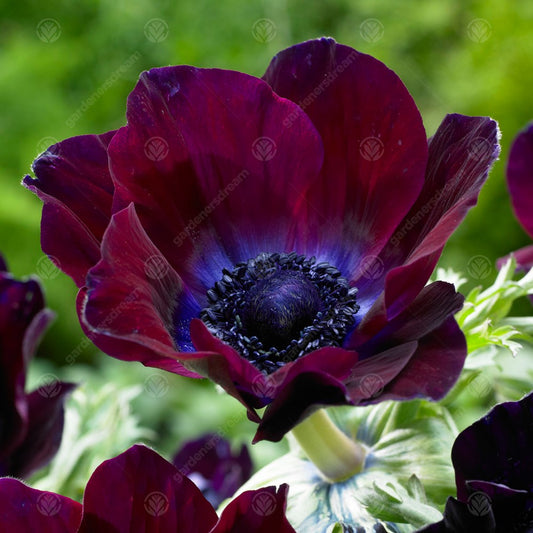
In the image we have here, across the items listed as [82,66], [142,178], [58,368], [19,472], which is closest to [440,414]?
[142,178]

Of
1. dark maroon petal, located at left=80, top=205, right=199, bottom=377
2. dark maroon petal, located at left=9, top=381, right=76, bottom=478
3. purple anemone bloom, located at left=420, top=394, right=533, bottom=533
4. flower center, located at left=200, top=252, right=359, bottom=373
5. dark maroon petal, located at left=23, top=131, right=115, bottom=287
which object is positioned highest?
dark maroon petal, located at left=23, top=131, right=115, bottom=287

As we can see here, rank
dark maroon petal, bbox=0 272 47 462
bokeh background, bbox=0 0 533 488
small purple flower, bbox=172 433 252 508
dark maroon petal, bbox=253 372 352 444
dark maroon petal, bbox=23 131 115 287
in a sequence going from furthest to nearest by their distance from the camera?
bokeh background, bbox=0 0 533 488 < small purple flower, bbox=172 433 252 508 < dark maroon petal, bbox=0 272 47 462 < dark maroon petal, bbox=23 131 115 287 < dark maroon petal, bbox=253 372 352 444

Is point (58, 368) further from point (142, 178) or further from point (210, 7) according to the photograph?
point (142, 178)

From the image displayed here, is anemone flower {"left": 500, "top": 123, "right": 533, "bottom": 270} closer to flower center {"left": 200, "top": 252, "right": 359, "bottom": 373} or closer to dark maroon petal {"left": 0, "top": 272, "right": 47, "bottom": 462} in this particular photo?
flower center {"left": 200, "top": 252, "right": 359, "bottom": 373}

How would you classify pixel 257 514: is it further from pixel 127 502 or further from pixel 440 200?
pixel 440 200

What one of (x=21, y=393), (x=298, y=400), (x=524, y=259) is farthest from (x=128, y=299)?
(x=524, y=259)

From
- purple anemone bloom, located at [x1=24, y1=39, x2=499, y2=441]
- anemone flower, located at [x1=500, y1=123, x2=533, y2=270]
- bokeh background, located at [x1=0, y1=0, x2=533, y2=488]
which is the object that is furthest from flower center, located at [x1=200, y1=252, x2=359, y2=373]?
bokeh background, located at [x1=0, y1=0, x2=533, y2=488]

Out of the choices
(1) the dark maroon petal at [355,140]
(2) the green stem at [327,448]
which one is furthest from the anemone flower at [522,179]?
(2) the green stem at [327,448]

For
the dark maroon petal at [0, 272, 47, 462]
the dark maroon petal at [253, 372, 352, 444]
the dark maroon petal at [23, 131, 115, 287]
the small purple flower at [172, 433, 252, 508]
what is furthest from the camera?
the small purple flower at [172, 433, 252, 508]
